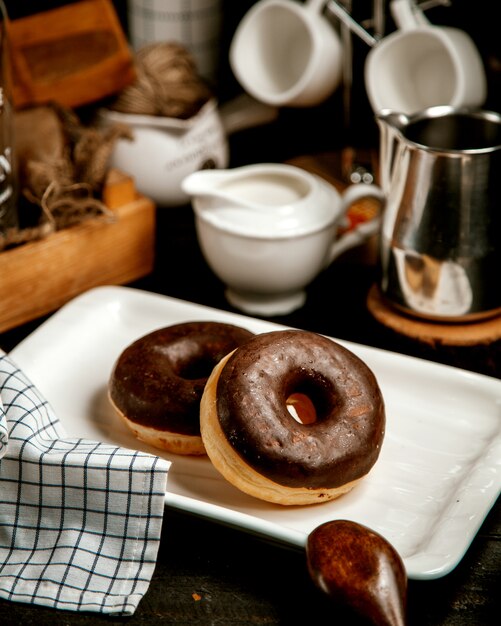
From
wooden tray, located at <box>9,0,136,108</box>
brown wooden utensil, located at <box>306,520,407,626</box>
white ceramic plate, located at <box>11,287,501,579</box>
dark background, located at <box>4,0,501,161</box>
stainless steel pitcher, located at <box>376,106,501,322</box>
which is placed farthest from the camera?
dark background, located at <box>4,0,501,161</box>

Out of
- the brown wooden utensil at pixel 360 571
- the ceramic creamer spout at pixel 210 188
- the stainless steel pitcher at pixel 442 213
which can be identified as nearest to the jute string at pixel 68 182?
the ceramic creamer spout at pixel 210 188

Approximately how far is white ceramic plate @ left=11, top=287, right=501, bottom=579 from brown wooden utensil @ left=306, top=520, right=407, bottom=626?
0.10ft

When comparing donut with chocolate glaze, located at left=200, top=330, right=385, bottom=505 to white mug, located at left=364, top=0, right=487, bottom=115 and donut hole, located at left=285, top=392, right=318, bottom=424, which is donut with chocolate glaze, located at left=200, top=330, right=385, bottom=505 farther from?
white mug, located at left=364, top=0, right=487, bottom=115

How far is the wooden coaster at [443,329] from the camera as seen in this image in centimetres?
102

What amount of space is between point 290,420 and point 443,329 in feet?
1.15

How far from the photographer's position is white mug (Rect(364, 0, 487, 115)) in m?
1.15

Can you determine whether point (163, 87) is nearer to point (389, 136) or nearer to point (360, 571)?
point (389, 136)

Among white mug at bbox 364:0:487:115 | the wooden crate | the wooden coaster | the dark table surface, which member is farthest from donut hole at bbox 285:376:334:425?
white mug at bbox 364:0:487:115

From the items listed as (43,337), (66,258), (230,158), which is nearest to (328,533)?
(43,337)

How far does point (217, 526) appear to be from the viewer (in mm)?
759

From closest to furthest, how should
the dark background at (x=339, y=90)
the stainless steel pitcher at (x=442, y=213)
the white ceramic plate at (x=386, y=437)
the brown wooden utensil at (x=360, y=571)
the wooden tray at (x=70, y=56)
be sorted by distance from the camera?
the brown wooden utensil at (x=360, y=571) < the white ceramic plate at (x=386, y=437) < the stainless steel pitcher at (x=442, y=213) < the wooden tray at (x=70, y=56) < the dark background at (x=339, y=90)

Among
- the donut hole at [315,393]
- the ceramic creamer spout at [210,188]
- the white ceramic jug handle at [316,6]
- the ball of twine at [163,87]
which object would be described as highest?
the white ceramic jug handle at [316,6]

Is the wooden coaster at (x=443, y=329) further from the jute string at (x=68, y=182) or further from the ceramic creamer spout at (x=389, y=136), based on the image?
the jute string at (x=68, y=182)

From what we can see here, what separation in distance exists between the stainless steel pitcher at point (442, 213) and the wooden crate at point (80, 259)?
32cm
